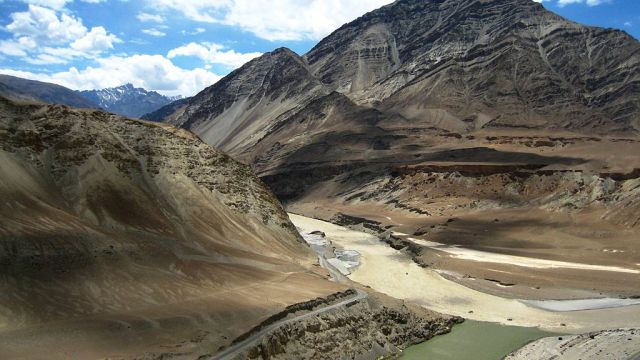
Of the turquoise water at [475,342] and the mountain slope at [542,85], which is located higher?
the mountain slope at [542,85]

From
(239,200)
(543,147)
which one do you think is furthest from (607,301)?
(543,147)

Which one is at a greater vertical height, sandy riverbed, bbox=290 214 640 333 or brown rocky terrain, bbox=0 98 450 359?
brown rocky terrain, bbox=0 98 450 359

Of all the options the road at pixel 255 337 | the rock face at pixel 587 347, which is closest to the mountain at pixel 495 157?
the rock face at pixel 587 347

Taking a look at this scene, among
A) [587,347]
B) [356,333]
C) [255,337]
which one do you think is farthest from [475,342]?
[255,337]

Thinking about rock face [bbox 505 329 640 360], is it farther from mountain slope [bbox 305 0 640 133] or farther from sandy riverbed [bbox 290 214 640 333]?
mountain slope [bbox 305 0 640 133]

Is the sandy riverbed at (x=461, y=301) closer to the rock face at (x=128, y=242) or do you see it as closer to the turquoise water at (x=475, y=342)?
the turquoise water at (x=475, y=342)

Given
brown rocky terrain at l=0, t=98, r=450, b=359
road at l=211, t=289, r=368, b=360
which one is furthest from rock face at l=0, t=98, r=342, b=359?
road at l=211, t=289, r=368, b=360
